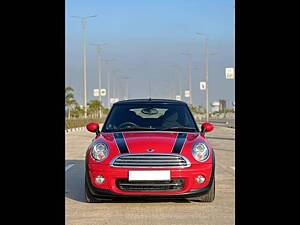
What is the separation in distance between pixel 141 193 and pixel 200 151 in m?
1.01

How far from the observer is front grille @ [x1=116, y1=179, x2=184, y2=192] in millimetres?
7012

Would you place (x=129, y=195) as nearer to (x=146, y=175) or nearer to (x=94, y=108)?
(x=146, y=175)

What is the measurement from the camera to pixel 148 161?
703 cm

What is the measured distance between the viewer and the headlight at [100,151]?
23.8ft

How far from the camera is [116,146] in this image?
23.8 feet

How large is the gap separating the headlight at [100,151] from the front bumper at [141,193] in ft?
0.38

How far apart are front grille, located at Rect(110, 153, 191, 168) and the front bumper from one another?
0.07 metres

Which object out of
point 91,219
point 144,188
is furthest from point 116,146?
point 91,219

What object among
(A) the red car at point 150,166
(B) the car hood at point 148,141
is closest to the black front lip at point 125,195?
(A) the red car at point 150,166

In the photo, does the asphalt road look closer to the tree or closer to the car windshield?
the car windshield
